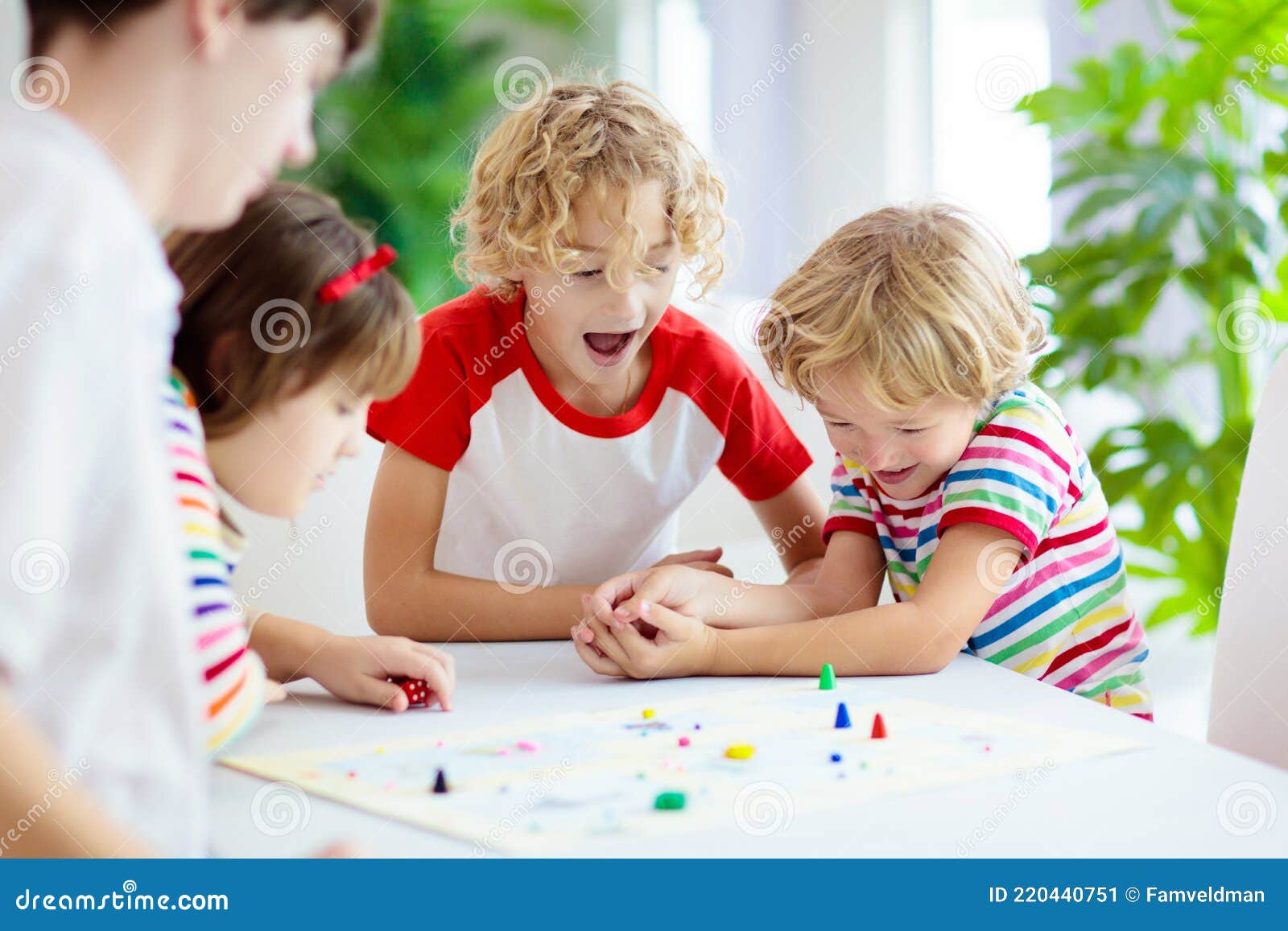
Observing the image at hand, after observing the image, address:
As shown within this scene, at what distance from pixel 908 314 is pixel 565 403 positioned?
1.51 ft

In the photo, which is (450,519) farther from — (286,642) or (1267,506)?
(1267,506)

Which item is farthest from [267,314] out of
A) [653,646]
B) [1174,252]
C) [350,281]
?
[1174,252]

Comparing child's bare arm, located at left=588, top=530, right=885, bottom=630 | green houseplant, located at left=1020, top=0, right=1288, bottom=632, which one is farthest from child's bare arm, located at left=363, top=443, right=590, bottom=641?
green houseplant, located at left=1020, top=0, right=1288, bottom=632

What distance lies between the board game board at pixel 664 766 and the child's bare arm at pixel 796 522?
52cm

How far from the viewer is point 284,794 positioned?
72 cm

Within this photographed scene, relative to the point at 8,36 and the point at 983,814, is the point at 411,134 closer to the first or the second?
the point at 8,36

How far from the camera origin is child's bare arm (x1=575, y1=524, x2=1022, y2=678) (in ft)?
3.32

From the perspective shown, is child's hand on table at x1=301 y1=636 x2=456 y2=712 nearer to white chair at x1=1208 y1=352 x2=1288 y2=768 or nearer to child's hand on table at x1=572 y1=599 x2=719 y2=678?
child's hand on table at x1=572 y1=599 x2=719 y2=678

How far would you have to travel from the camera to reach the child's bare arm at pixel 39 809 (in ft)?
1.29

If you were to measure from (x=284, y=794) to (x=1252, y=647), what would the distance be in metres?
0.83

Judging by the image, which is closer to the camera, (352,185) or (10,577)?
(10,577)

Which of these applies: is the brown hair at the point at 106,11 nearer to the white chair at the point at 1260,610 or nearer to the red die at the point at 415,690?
the red die at the point at 415,690

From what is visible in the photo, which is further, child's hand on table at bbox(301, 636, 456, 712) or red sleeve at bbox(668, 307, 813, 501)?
red sleeve at bbox(668, 307, 813, 501)

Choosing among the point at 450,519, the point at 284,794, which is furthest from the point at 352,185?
the point at 284,794
